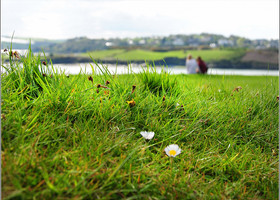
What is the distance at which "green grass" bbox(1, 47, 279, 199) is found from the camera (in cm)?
166

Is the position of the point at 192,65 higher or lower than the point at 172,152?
higher

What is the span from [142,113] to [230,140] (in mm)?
961

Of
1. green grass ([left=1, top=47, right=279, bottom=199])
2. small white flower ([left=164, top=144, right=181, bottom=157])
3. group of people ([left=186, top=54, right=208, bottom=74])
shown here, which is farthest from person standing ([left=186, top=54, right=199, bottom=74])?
small white flower ([left=164, top=144, right=181, bottom=157])

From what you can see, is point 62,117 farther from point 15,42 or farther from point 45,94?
point 15,42

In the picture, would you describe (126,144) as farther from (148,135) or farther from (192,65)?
(192,65)

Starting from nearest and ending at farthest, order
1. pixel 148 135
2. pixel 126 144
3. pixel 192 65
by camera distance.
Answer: pixel 126 144, pixel 148 135, pixel 192 65

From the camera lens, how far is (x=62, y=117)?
7.54 feet

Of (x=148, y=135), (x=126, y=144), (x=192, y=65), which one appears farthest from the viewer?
(x=192, y=65)

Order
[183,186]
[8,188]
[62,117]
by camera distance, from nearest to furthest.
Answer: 1. [8,188]
2. [183,186]
3. [62,117]

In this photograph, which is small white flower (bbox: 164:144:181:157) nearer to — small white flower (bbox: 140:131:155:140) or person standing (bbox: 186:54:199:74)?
small white flower (bbox: 140:131:155:140)

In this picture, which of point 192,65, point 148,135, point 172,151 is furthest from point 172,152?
point 192,65

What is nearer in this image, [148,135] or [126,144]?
[126,144]

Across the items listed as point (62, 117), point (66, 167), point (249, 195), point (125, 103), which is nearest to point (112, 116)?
point (125, 103)

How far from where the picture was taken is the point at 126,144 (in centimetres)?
207
